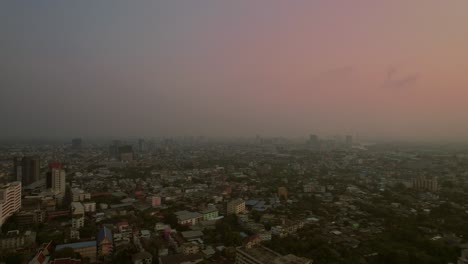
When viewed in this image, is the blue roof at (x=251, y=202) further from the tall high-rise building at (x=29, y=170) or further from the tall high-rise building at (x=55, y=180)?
the tall high-rise building at (x=29, y=170)

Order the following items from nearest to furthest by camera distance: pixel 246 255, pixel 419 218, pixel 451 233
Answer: pixel 246 255
pixel 451 233
pixel 419 218

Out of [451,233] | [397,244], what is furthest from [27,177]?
[451,233]

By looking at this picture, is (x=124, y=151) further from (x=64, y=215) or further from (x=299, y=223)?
(x=299, y=223)

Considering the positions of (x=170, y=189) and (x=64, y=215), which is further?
(x=170, y=189)

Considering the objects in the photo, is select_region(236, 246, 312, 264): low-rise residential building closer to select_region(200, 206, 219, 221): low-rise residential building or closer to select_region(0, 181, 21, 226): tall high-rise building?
select_region(200, 206, 219, 221): low-rise residential building

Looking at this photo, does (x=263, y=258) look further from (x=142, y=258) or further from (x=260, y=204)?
(x=260, y=204)

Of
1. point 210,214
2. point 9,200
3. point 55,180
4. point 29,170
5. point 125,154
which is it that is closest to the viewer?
point 9,200

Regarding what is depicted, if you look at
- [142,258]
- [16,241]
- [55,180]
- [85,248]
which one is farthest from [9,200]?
[142,258]
